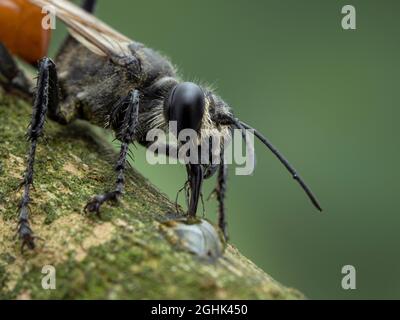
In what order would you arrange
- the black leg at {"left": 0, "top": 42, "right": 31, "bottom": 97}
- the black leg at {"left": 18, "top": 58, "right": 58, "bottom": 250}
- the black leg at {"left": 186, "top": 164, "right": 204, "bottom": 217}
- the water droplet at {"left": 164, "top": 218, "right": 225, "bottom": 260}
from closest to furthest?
the water droplet at {"left": 164, "top": 218, "right": 225, "bottom": 260} < the black leg at {"left": 18, "top": 58, "right": 58, "bottom": 250} < the black leg at {"left": 186, "top": 164, "right": 204, "bottom": 217} < the black leg at {"left": 0, "top": 42, "right": 31, "bottom": 97}

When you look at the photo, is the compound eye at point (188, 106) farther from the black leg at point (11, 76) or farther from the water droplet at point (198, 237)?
the black leg at point (11, 76)

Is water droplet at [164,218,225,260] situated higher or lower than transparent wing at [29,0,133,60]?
lower

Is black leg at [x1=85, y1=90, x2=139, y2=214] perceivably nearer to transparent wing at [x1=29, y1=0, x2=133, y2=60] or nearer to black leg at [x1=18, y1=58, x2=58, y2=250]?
black leg at [x1=18, y1=58, x2=58, y2=250]

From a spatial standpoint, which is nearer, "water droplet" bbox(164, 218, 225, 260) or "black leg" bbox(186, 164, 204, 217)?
"water droplet" bbox(164, 218, 225, 260)

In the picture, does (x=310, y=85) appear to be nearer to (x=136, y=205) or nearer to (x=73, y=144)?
(x=73, y=144)

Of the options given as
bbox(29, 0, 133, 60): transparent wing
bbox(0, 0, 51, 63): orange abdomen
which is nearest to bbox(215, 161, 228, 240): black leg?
bbox(29, 0, 133, 60): transparent wing

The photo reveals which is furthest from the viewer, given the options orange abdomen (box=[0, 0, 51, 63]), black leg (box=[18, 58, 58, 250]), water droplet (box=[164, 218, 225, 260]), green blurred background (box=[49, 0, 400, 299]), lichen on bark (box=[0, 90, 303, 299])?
green blurred background (box=[49, 0, 400, 299])

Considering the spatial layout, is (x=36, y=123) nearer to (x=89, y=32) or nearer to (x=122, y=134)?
(x=122, y=134)
